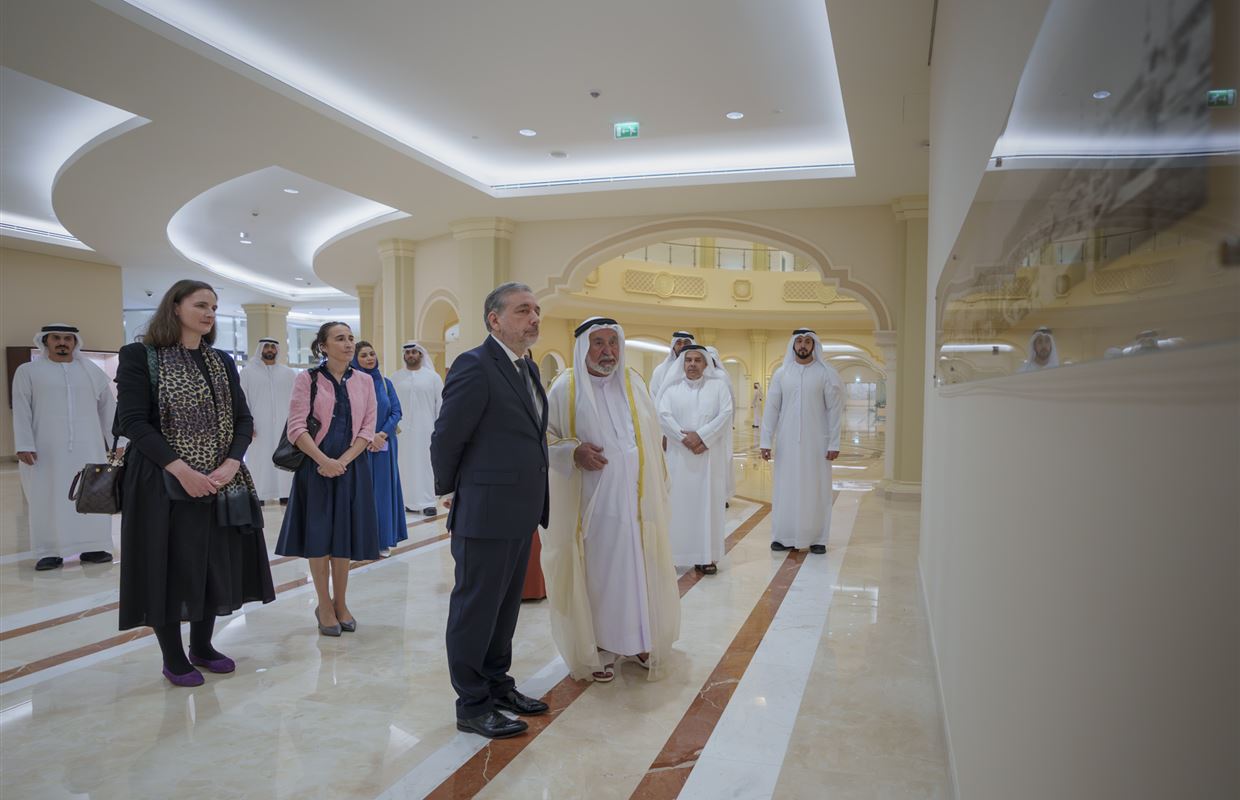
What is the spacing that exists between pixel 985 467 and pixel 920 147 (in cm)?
591

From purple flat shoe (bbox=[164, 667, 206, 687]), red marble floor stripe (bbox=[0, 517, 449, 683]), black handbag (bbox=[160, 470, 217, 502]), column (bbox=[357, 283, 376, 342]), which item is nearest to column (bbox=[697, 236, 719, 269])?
column (bbox=[357, 283, 376, 342])

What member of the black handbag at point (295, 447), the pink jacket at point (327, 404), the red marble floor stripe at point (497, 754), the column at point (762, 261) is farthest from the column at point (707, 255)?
the red marble floor stripe at point (497, 754)

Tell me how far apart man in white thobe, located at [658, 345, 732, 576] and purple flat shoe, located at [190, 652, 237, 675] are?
2.78 metres

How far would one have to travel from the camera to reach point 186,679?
320 centimetres

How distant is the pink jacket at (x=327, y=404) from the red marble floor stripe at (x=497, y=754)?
1686 millimetres

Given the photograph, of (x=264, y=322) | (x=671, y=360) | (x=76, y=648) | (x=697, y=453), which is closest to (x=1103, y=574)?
(x=76, y=648)

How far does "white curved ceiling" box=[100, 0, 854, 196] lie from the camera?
199 inches

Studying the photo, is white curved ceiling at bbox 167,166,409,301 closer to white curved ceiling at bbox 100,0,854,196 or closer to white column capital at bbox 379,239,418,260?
white column capital at bbox 379,239,418,260

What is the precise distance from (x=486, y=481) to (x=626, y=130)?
5462 mm

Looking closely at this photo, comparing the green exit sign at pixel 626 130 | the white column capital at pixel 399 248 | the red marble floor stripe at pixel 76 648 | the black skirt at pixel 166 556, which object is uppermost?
the green exit sign at pixel 626 130

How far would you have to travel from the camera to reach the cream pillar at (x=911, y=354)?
8383mm

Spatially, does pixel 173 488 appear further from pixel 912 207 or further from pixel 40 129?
pixel 912 207

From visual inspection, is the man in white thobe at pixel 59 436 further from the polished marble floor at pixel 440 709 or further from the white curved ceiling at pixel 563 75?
the white curved ceiling at pixel 563 75

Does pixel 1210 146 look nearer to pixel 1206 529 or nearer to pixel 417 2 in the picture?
pixel 1206 529
